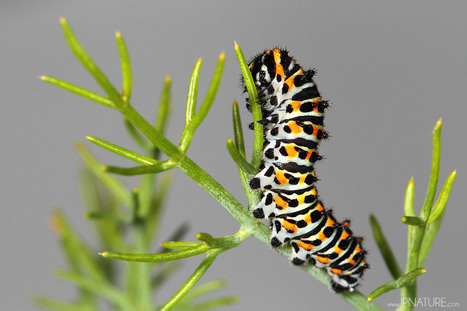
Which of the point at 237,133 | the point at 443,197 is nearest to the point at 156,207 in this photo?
the point at 237,133

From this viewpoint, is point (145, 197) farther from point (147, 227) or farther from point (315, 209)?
point (315, 209)

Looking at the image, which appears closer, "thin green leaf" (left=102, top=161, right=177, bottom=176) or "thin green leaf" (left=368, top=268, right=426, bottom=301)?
"thin green leaf" (left=102, top=161, right=177, bottom=176)

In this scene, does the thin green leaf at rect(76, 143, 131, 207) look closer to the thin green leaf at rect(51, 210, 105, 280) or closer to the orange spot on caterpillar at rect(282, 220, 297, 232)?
the thin green leaf at rect(51, 210, 105, 280)

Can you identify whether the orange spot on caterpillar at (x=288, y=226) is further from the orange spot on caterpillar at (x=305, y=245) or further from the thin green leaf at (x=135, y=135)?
the thin green leaf at (x=135, y=135)

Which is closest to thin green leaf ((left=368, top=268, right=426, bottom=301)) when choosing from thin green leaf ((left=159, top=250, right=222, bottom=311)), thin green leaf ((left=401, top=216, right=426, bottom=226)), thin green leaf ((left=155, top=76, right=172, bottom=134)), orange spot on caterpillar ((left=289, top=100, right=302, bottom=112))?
thin green leaf ((left=401, top=216, right=426, bottom=226))

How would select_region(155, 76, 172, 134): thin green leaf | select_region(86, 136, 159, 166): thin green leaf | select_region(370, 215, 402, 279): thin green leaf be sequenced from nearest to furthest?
select_region(86, 136, 159, 166): thin green leaf
select_region(370, 215, 402, 279): thin green leaf
select_region(155, 76, 172, 134): thin green leaf

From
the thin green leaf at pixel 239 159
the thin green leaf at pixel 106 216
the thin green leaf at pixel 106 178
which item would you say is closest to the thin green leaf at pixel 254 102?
the thin green leaf at pixel 239 159

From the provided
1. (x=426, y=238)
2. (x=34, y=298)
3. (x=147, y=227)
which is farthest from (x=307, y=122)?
(x=34, y=298)
